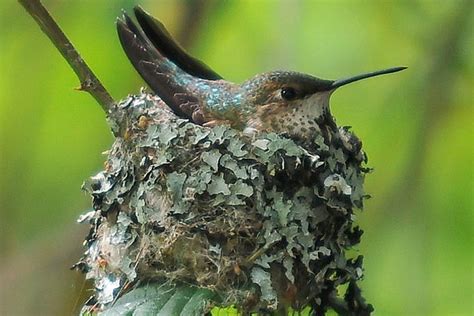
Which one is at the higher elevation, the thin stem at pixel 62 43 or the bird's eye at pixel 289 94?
the thin stem at pixel 62 43

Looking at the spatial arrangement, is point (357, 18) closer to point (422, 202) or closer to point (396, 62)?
point (396, 62)

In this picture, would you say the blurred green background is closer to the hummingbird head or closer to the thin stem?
the hummingbird head

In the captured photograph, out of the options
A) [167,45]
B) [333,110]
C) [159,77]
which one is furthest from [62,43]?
[333,110]

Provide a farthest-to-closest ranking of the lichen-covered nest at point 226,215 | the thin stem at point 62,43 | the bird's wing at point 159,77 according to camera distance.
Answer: the bird's wing at point 159,77
the lichen-covered nest at point 226,215
the thin stem at point 62,43

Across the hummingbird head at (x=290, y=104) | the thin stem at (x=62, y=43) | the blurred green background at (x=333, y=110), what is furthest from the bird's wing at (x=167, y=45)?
the thin stem at (x=62, y=43)

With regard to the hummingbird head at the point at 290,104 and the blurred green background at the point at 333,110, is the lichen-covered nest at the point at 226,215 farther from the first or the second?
the blurred green background at the point at 333,110

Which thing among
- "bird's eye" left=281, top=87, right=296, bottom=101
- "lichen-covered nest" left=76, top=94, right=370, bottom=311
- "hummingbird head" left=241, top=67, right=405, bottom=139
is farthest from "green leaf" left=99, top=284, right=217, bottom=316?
"bird's eye" left=281, top=87, right=296, bottom=101
